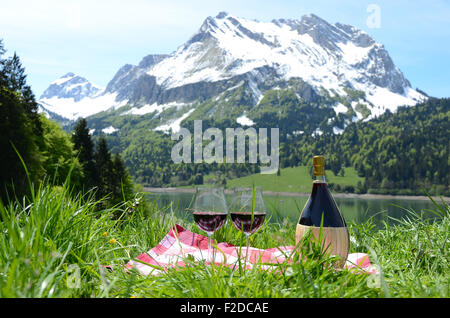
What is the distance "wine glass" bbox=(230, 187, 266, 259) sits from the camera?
285 centimetres

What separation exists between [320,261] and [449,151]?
173180 mm

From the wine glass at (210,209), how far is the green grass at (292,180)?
153115mm

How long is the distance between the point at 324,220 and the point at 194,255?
3.06 ft

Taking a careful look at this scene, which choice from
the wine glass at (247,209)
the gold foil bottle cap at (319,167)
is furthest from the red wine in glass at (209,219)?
the gold foil bottle cap at (319,167)

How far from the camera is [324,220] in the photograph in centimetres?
250

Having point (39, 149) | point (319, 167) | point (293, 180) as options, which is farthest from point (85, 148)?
point (293, 180)

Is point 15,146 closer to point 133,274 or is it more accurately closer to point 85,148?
point 85,148

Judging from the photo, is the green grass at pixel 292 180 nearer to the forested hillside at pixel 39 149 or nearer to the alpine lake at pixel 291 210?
the forested hillside at pixel 39 149

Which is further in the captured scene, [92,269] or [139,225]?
[139,225]

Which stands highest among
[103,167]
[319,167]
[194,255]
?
[319,167]

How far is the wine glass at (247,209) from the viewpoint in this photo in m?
2.85
